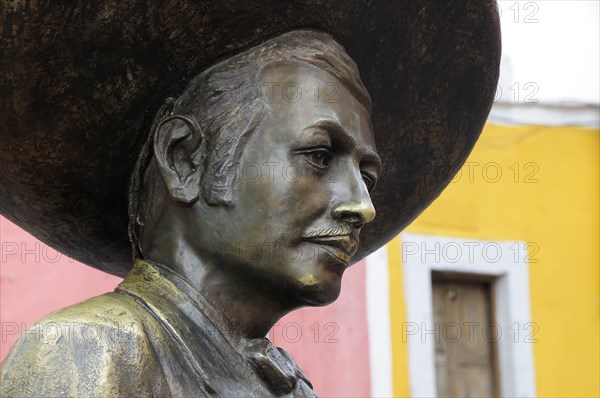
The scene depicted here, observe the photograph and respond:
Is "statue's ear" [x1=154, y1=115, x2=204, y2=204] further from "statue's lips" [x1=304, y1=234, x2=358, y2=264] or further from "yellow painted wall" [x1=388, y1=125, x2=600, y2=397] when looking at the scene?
"yellow painted wall" [x1=388, y1=125, x2=600, y2=397]

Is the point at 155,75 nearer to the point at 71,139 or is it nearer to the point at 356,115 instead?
the point at 71,139

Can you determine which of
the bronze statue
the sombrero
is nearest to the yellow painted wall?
the sombrero

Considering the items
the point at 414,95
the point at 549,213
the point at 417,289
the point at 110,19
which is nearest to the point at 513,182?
the point at 549,213

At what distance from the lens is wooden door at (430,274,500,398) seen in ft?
33.6

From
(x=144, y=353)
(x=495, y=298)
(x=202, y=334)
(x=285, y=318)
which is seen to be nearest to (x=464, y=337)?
(x=495, y=298)

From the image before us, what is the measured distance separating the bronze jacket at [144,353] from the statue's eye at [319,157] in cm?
40

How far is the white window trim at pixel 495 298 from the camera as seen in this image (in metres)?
9.92

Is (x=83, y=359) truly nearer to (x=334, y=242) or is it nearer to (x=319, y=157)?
(x=334, y=242)

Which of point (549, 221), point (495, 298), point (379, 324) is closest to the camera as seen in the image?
point (379, 324)

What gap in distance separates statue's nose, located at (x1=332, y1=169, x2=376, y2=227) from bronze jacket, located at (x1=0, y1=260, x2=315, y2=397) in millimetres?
354

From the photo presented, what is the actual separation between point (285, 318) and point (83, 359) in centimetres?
619

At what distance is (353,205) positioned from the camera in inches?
124

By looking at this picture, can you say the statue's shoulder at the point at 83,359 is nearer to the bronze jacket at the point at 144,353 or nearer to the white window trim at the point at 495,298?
the bronze jacket at the point at 144,353

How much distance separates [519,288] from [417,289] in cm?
93
